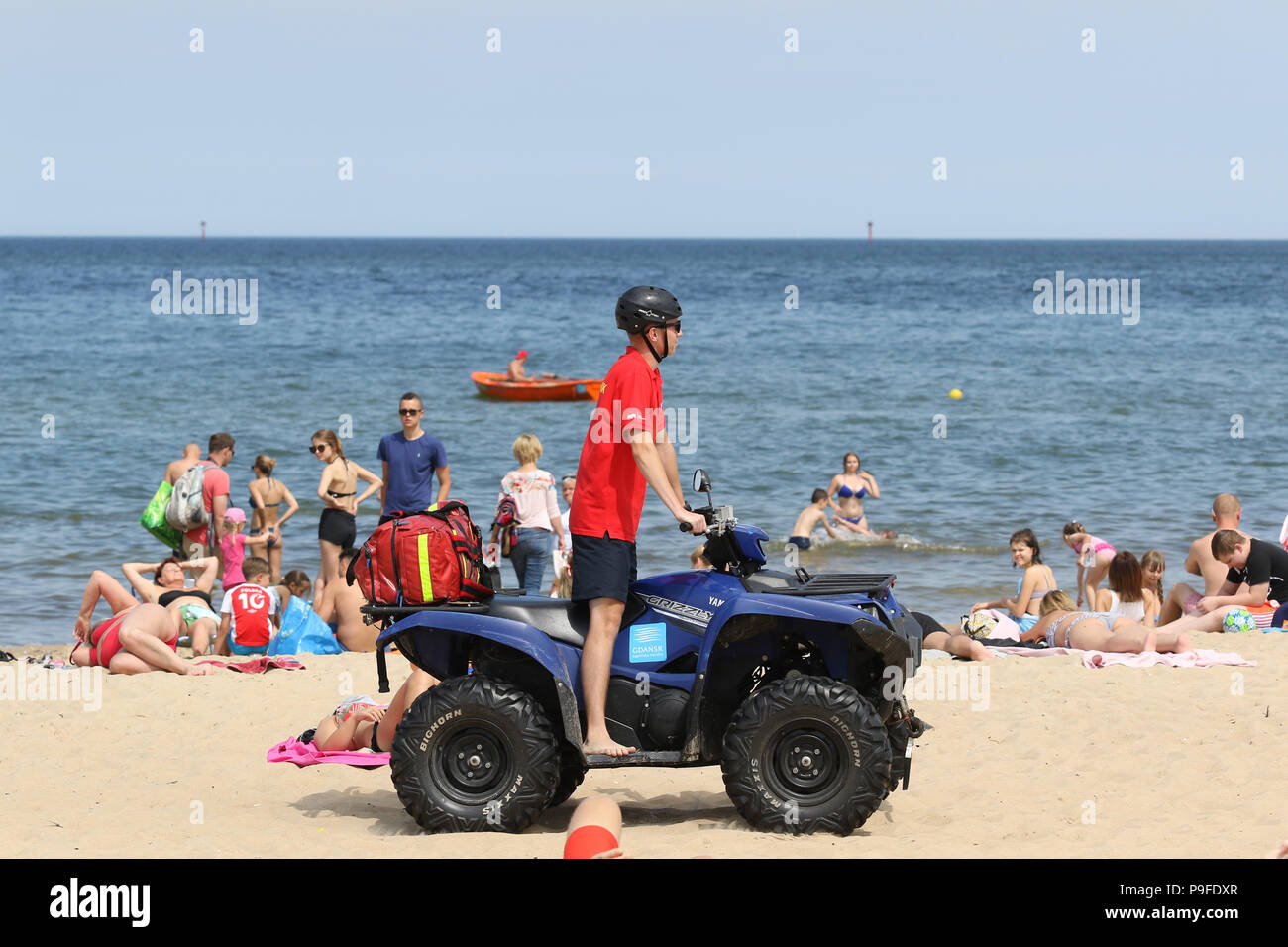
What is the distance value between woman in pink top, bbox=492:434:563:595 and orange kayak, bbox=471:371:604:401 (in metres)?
17.2

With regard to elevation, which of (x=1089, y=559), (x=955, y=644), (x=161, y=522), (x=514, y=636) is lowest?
(x=955, y=644)

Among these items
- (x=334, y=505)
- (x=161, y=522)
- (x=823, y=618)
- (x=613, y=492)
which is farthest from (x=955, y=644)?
(x=161, y=522)

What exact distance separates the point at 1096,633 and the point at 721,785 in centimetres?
357

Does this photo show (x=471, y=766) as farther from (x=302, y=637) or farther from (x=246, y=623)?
(x=246, y=623)

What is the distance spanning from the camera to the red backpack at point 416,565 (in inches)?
218

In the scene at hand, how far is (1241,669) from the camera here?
8336mm

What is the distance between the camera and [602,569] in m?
5.36

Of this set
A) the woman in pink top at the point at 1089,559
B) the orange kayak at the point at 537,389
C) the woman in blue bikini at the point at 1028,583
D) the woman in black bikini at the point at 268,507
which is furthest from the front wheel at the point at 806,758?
the orange kayak at the point at 537,389

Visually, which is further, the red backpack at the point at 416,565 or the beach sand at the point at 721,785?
the red backpack at the point at 416,565

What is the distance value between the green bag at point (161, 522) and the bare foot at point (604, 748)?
7.56m

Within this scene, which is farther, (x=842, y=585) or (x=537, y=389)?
(x=537, y=389)

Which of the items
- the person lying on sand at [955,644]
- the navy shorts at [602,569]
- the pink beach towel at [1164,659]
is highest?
the navy shorts at [602,569]

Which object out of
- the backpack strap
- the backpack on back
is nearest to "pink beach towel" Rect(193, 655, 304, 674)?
the backpack on back

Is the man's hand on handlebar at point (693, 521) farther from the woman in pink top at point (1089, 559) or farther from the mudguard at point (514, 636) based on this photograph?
the woman in pink top at point (1089, 559)
